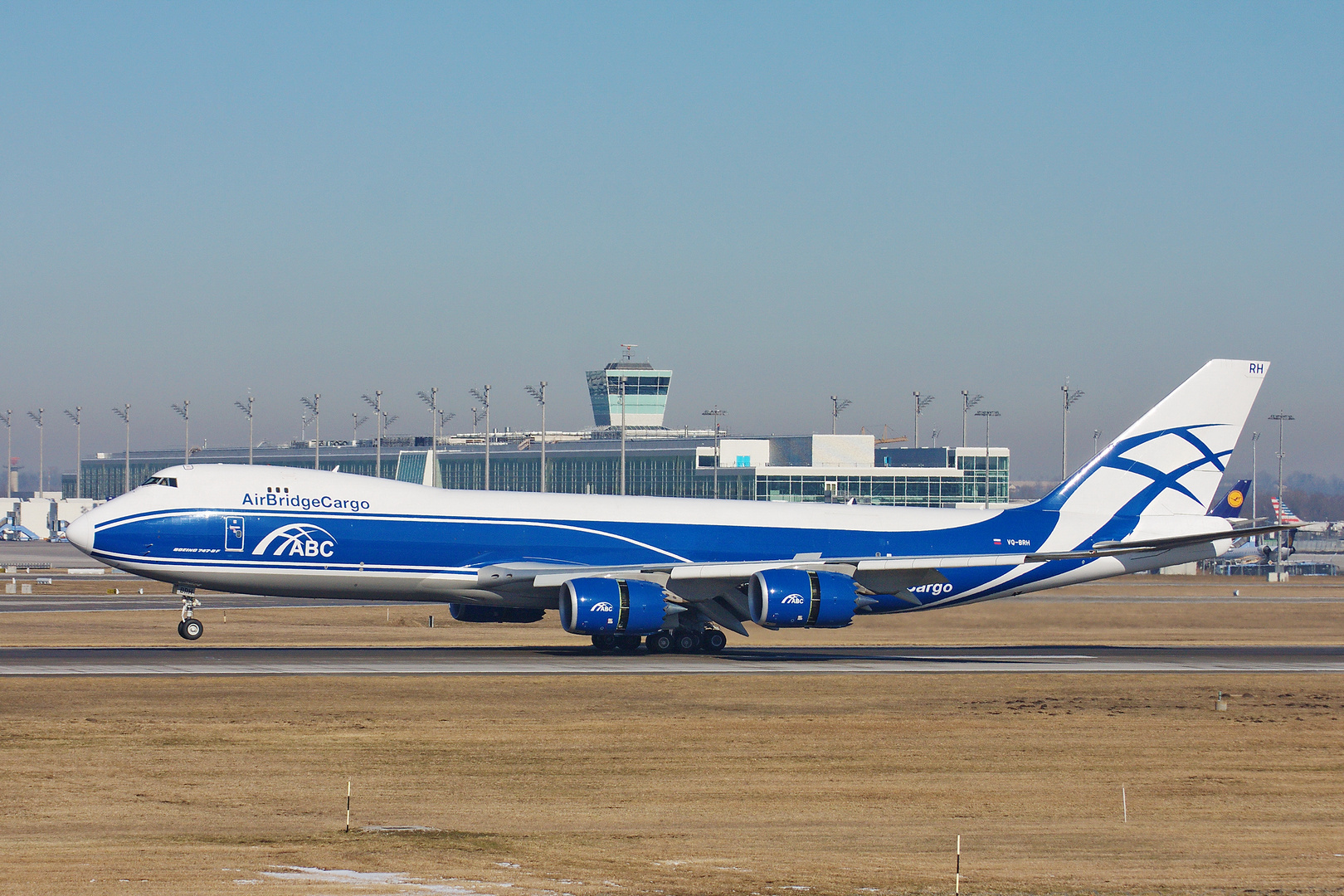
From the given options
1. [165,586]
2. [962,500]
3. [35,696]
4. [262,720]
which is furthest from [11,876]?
[962,500]

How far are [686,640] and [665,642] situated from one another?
26.6 inches

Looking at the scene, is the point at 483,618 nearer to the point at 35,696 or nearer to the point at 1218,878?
the point at 35,696

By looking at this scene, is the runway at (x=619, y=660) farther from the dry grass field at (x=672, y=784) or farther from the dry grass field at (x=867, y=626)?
the dry grass field at (x=867, y=626)

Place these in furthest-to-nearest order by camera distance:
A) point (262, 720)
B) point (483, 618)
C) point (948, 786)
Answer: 1. point (483, 618)
2. point (262, 720)
3. point (948, 786)

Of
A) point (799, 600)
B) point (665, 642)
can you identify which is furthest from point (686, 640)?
point (799, 600)

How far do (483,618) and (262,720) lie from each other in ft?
55.4

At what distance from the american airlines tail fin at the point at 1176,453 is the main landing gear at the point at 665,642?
1410 centimetres

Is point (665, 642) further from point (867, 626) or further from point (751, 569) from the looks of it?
point (867, 626)

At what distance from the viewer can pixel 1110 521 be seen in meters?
49.8

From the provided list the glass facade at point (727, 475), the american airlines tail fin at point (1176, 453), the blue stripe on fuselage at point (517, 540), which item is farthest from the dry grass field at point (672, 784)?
the glass facade at point (727, 475)

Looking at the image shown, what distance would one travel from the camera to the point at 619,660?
42.0m

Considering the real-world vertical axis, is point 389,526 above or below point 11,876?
above

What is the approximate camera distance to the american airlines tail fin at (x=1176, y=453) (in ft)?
163

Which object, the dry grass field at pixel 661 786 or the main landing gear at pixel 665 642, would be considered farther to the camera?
the main landing gear at pixel 665 642
